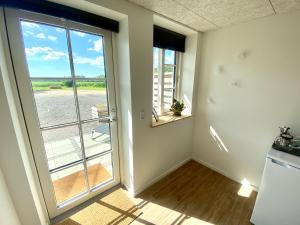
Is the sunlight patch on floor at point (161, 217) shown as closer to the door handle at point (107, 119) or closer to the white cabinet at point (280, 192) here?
the white cabinet at point (280, 192)

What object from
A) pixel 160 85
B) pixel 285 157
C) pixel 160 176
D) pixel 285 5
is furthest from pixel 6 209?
pixel 285 5

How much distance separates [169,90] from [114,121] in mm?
1099

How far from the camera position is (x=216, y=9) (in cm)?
141

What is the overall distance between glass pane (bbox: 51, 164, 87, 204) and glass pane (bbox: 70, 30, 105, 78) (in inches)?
40.3

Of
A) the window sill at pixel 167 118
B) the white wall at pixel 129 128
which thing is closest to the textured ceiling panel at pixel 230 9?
the white wall at pixel 129 128

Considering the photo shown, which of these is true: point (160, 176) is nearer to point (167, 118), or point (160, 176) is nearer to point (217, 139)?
point (167, 118)

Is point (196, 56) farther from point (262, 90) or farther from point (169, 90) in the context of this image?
point (262, 90)

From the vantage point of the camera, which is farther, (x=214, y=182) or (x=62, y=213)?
(x=214, y=182)

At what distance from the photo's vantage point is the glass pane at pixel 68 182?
1500mm

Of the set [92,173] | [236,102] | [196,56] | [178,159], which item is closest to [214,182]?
[178,159]

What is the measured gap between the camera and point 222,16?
156 cm

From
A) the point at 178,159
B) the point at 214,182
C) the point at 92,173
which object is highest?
the point at 92,173

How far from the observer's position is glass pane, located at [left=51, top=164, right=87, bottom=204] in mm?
1500

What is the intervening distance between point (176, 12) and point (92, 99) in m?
1.28
